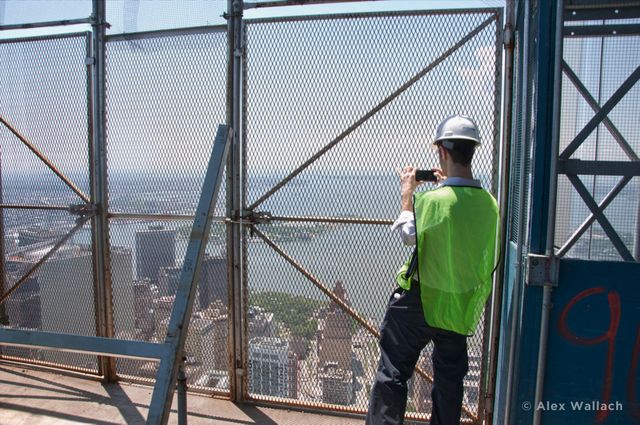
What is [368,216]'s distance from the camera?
3.65 meters

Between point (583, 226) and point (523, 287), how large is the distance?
517 mm

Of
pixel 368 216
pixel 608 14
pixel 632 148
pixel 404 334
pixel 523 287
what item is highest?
pixel 608 14

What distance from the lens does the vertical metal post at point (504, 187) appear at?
3.27m

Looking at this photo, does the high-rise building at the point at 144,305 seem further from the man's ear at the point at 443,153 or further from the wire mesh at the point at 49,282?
the man's ear at the point at 443,153

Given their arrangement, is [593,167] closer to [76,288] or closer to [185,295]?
[185,295]

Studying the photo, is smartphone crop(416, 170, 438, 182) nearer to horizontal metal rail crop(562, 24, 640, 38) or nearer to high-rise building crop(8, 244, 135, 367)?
horizontal metal rail crop(562, 24, 640, 38)

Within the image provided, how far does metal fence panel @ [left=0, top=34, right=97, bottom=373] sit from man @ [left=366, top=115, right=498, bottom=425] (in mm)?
3010

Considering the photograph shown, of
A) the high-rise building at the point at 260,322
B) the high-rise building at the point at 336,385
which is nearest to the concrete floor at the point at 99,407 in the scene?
the high-rise building at the point at 336,385

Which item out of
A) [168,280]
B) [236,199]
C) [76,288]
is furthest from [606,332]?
[76,288]

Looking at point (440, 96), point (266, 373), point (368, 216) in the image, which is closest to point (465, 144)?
point (440, 96)

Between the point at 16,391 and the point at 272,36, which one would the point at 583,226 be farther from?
the point at 16,391

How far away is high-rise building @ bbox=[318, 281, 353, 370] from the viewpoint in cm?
384

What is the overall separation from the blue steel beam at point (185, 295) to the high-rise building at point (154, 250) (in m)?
1.41

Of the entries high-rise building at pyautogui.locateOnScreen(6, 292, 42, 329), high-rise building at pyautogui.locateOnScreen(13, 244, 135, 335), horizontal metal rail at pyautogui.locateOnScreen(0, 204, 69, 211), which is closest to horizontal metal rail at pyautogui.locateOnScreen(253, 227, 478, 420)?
high-rise building at pyautogui.locateOnScreen(13, 244, 135, 335)
